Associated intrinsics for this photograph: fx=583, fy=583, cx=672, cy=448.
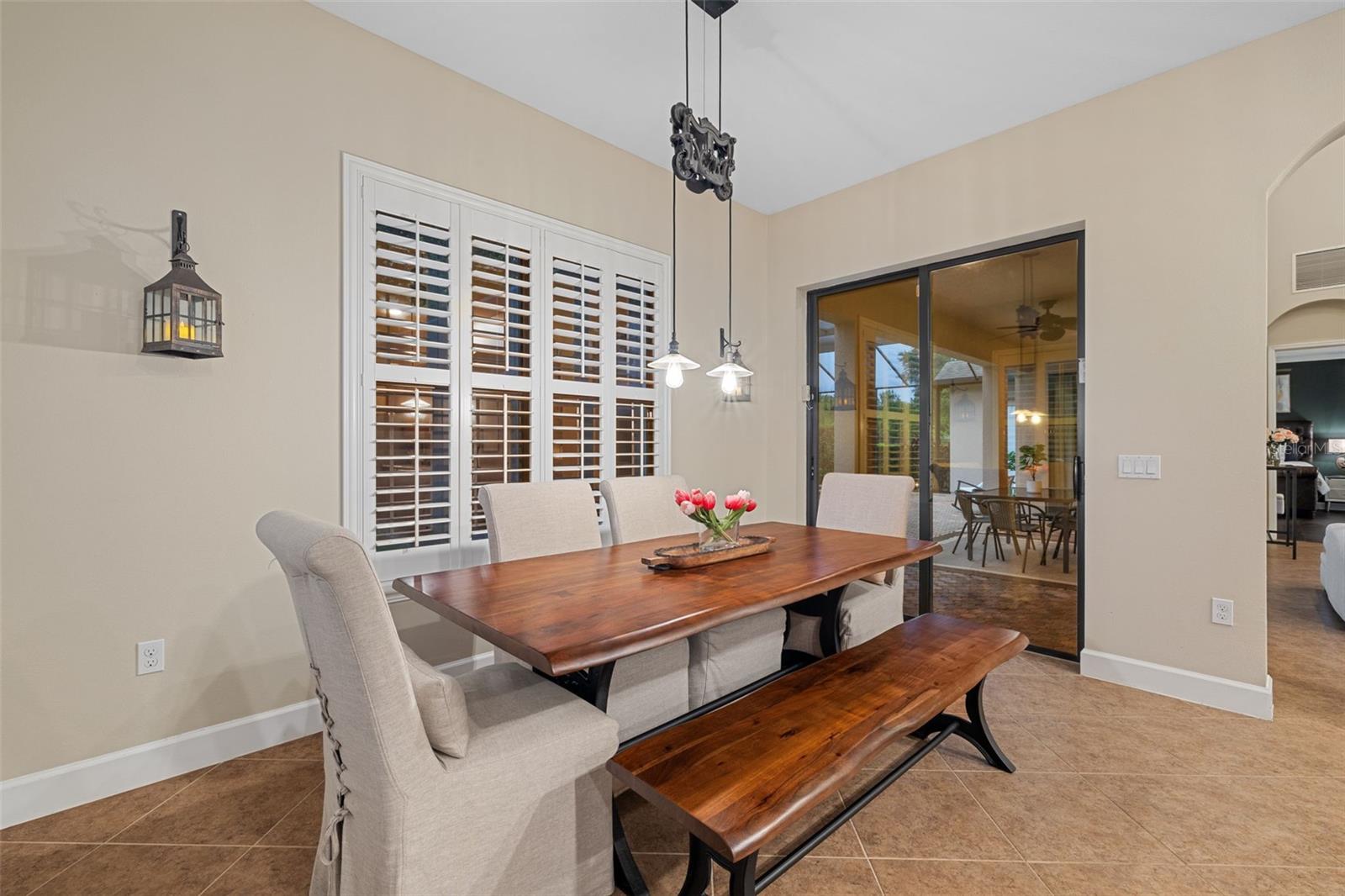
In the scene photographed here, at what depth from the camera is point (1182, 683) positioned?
2787 mm

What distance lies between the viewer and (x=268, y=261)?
2.35m

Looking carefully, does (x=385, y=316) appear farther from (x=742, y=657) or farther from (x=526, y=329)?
(x=742, y=657)

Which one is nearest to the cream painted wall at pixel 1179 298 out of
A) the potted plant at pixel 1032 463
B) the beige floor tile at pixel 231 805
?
the potted plant at pixel 1032 463

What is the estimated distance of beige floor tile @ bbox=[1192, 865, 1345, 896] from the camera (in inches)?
61.9

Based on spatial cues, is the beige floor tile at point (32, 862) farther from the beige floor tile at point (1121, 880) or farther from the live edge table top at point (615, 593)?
the beige floor tile at point (1121, 880)

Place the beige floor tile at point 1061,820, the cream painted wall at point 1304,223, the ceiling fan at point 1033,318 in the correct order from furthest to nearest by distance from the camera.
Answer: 1. the cream painted wall at point 1304,223
2. the ceiling fan at point 1033,318
3. the beige floor tile at point 1061,820

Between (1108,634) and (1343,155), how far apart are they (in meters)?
4.60

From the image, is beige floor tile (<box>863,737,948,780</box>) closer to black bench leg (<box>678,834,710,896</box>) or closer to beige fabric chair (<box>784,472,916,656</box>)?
beige fabric chair (<box>784,472,916,656</box>)

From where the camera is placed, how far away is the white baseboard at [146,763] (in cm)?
188

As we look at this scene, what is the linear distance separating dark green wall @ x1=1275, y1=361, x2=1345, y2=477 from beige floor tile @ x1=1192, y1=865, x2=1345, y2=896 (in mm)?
8566

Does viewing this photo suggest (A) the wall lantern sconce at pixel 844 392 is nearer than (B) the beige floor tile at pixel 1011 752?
No

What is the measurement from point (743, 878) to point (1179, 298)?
10.6 feet

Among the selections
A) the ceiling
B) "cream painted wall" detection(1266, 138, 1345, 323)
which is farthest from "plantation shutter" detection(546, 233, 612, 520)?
"cream painted wall" detection(1266, 138, 1345, 323)

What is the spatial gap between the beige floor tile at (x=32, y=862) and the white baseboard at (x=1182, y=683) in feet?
13.7
